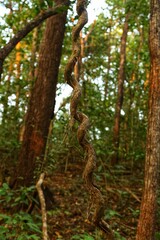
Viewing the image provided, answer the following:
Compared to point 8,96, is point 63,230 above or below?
below

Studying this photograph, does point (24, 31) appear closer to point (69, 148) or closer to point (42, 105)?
point (42, 105)

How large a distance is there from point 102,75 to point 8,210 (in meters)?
11.7

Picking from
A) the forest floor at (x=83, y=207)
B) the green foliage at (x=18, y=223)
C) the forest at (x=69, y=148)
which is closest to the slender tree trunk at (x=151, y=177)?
the forest at (x=69, y=148)

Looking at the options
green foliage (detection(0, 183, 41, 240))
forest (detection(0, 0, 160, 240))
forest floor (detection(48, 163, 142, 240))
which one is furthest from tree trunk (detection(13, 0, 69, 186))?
forest floor (detection(48, 163, 142, 240))

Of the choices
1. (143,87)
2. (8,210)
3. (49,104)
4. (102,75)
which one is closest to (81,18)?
(49,104)

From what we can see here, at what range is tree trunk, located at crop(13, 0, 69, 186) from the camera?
6445mm

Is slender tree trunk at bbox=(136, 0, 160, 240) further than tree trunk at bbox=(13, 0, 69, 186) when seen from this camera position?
No

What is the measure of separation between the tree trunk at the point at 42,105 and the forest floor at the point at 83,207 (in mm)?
1012

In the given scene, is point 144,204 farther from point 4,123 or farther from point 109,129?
point 109,129

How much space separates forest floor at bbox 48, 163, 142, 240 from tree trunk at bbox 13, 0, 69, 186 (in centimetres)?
101

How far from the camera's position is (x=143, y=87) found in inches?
520

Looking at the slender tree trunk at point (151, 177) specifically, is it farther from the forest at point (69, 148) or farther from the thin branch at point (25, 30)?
the thin branch at point (25, 30)

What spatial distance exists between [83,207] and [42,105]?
2478 millimetres

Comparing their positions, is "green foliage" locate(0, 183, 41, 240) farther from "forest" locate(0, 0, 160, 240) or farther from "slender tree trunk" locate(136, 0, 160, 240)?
Answer: "slender tree trunk" locate(136, 0, 160, 240)
